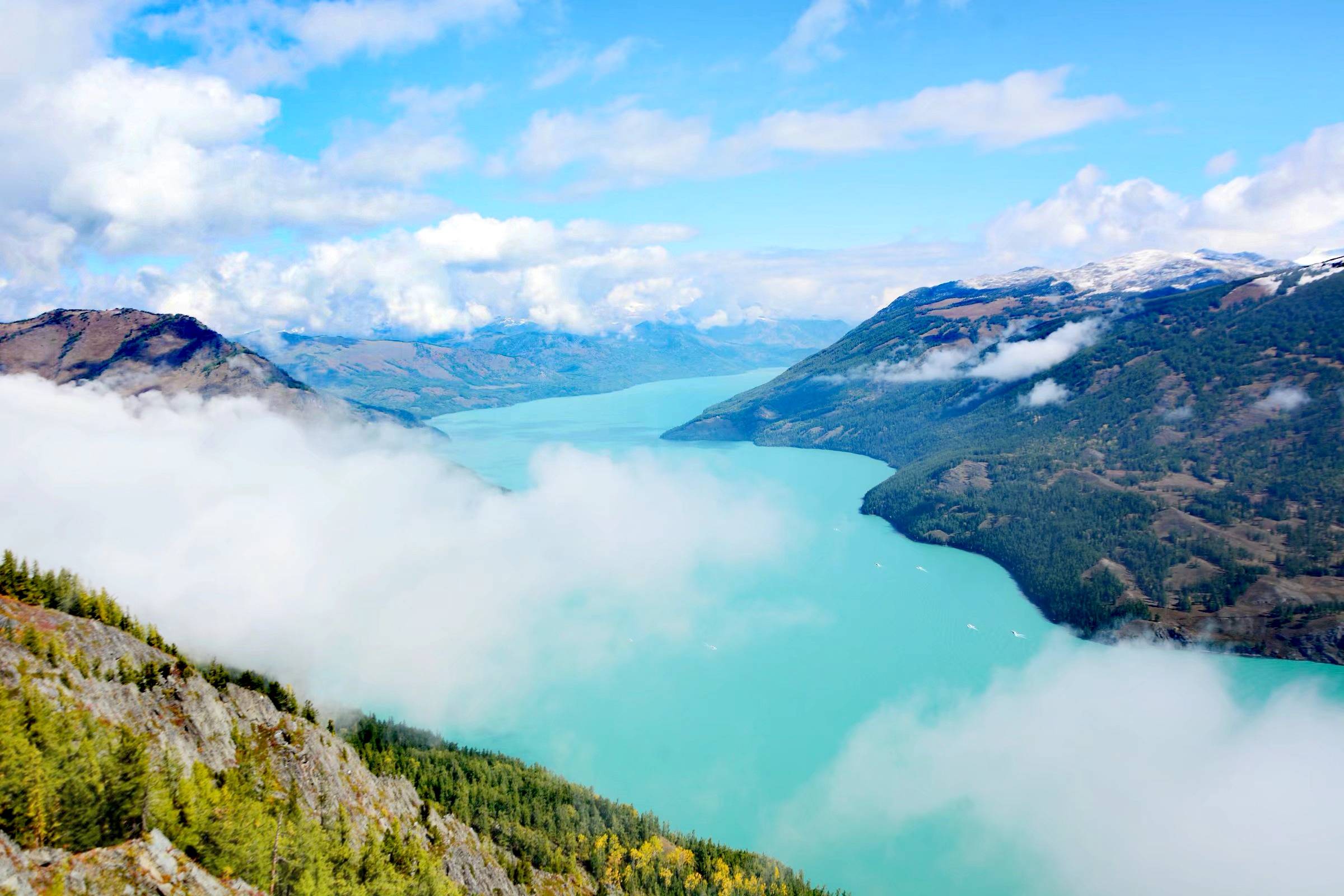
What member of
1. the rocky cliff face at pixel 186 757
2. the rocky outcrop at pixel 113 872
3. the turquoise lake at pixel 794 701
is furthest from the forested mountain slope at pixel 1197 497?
the rocky outcrop at pixel 113 872

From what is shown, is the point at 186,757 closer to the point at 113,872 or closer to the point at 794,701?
the point at 113,872

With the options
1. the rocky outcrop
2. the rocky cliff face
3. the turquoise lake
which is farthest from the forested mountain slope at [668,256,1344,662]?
the rocky outcrop

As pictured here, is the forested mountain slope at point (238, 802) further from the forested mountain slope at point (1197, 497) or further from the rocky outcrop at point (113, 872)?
the forested mountain slope at point (1197, 497)

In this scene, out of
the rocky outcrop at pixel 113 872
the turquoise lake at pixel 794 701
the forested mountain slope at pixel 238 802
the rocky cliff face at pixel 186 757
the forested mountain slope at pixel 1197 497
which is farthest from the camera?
the forested mountain slope at pixel 1197 497

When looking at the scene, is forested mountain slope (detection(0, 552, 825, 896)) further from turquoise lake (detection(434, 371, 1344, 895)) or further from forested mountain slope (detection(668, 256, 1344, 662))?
forested mountain slope (detection(668, 256, 1344, 662))

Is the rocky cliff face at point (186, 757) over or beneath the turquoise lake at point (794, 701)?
over

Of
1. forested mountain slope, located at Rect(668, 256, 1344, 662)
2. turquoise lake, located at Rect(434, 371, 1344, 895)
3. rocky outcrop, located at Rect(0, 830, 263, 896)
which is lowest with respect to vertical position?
turquoise lake, located at Rect(434, 371, 1344, 895)
